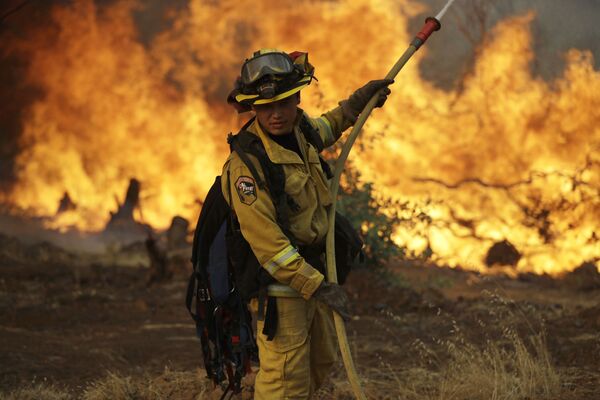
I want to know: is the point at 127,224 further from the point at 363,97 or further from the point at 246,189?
the point at 246,189

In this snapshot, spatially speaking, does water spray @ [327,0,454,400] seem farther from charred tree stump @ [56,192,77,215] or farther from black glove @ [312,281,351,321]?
charred tree stump @ [56,192,77,215]

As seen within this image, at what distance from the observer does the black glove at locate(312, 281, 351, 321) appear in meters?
3.66

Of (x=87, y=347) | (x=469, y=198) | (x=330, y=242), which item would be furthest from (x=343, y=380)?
(x=469, y=198)

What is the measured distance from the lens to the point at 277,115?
3.74 meters

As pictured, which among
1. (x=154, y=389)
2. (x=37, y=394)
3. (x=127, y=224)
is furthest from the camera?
(x=127, y=224)

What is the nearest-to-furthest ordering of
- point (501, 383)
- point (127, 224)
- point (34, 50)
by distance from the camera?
point (501, 383)
point (34, 50)
point (127, 224)

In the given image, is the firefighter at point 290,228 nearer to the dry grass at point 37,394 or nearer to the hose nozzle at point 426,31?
the hose nozzle at point 426,31

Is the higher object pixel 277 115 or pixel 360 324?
pixel 277 115

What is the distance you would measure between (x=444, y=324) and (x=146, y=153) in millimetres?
6086

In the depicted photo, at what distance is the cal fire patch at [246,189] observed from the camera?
3645 millimetres

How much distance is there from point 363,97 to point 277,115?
684 mm

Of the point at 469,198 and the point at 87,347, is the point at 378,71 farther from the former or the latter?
the point at 87,347

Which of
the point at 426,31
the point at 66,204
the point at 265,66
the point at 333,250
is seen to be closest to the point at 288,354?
the point at 333,250

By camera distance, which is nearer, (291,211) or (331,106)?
(291,211)
